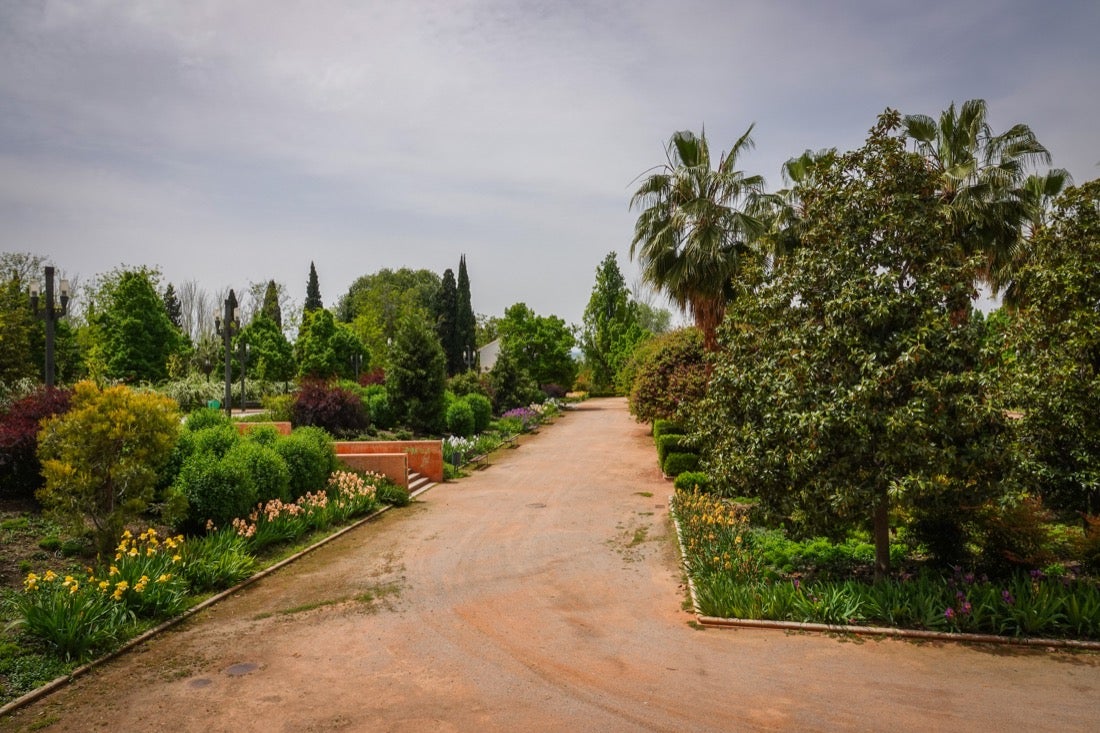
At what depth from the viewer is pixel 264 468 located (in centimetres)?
1194

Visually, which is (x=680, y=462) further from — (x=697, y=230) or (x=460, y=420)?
(x=460, y=420)

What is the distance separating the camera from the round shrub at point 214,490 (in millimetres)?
10594

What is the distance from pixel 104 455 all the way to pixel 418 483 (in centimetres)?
915

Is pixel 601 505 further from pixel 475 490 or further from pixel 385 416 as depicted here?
pixel 385 416

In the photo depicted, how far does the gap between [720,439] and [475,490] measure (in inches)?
362

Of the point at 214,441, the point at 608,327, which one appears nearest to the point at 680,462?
the point at 214,441

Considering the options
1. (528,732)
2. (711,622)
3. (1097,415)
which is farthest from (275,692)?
(1097,415)

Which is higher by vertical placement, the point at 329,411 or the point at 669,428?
the point at 329,411

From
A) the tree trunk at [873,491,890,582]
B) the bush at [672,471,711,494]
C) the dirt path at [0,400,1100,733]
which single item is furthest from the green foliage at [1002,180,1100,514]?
the bush at [672,471,711,494]

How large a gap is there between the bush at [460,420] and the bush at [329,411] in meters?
4.24

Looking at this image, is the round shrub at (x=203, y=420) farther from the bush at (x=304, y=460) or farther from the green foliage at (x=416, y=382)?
the green foliage at (x=416, y=382)

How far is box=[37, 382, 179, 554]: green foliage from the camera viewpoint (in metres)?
8.82

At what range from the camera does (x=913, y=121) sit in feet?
54.1

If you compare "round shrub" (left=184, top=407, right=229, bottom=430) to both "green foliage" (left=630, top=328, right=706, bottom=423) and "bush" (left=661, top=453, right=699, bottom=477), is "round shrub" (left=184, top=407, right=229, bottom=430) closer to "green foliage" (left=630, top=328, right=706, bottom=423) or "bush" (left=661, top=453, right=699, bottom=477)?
"bush" (left=661, top=453, right=699, bottom=477)
